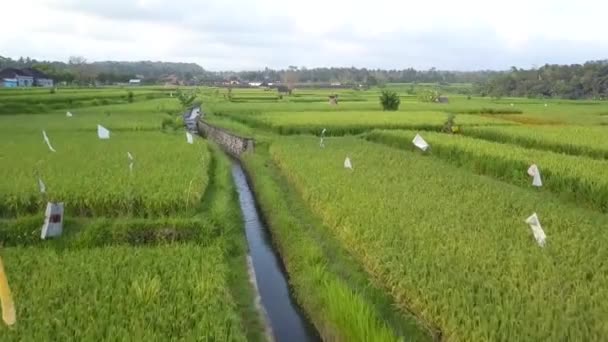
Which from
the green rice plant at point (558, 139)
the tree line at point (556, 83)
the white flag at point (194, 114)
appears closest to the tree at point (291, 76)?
the tree line at point (556, 83)

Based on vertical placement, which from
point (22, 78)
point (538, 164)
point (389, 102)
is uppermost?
point (22, 78)

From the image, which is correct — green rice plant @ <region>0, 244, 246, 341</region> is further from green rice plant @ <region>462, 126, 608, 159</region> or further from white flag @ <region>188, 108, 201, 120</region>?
white flag @ <region>188, 108, 201, 120</region>

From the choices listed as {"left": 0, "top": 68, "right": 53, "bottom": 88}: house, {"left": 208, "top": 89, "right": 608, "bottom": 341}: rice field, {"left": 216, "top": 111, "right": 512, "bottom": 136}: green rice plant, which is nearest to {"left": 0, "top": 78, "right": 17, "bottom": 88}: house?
{"left": 0, "top": 68, "right": 53, "bottom": 88}: house

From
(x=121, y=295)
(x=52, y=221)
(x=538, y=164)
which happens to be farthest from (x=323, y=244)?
(x=538, y=164)

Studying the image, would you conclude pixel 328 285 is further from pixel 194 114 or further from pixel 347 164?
pixel 194 114

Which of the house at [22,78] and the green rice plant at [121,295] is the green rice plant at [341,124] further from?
the house at [22,78]
